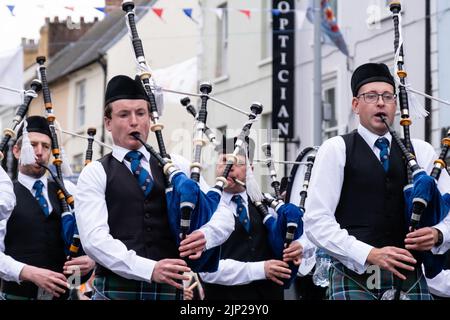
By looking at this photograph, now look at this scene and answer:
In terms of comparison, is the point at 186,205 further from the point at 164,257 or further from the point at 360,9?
the point at 360,9

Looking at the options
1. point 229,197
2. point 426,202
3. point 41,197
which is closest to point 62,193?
point 41,197

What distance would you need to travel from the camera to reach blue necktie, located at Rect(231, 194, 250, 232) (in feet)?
22.1

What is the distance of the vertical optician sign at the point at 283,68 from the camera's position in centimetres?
1888

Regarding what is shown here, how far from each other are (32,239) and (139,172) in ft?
4.82

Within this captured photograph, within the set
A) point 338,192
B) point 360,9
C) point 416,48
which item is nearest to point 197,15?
point 360,9

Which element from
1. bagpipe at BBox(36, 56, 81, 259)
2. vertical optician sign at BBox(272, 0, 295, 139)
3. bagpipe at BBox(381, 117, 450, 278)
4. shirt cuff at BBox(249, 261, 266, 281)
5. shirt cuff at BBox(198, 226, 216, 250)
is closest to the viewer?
bagpipe at BBox(381, 117, 450, 278)

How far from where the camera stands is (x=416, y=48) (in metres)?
15.3

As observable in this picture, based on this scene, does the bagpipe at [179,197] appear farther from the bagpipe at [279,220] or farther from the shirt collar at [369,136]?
the bagpipe at [279,220]

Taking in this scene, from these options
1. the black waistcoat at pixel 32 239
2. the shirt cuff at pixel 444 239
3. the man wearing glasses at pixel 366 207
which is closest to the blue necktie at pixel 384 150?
the man wearing glasses at pixel 366 207

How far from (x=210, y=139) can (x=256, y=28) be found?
1502cm

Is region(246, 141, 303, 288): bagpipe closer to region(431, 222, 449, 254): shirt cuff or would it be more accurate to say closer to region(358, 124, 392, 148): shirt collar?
region(358, 124, 392, 148): shirt collar

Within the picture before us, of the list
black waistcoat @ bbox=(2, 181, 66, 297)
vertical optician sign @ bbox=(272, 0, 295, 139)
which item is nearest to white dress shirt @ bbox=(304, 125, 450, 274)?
black waistcoat @ bbox=(2, 181, 66, 297)

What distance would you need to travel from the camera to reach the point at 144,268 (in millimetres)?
4980

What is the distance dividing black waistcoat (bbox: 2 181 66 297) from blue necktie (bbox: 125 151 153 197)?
140 cm
